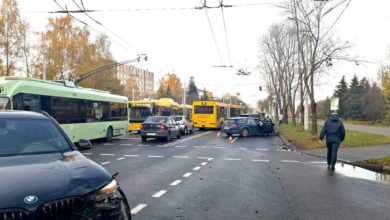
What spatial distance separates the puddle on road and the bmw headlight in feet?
25.1

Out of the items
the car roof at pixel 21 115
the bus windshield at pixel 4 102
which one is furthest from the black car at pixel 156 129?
the car roof at pixel 21 115

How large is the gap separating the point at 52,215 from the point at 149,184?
16.1 ft

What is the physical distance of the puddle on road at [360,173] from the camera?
340 inches

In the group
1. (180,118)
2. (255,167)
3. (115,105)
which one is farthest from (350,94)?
(255,167)

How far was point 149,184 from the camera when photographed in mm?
7438

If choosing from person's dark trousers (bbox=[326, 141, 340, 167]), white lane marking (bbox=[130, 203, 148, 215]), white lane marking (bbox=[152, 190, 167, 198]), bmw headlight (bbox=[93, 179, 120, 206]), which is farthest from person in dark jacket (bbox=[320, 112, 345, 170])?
bmw headlight (bbox=[93, 179, 120, 206])

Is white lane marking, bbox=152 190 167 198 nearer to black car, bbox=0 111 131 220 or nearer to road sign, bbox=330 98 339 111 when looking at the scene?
black car, bbox=0 111 131 220

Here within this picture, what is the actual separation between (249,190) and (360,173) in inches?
172

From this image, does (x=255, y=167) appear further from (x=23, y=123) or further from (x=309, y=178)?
(x=23, y=123)

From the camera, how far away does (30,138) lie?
13.4ft

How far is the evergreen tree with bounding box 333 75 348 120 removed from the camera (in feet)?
244

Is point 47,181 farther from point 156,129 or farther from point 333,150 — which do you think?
point 156,129

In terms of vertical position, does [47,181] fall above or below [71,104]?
below

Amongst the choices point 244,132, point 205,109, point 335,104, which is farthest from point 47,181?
point 205,109
